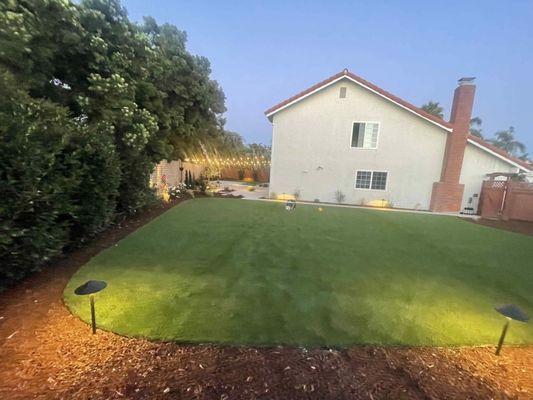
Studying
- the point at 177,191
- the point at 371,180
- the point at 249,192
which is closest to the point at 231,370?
the point at 177,191

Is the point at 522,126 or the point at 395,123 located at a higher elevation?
the point at 522,126

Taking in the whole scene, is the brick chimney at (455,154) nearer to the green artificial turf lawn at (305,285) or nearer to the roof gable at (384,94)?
the roof gable at (384,94)

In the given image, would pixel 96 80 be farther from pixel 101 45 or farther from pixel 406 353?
pixel 406 353

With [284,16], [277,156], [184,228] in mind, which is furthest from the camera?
[284,16]

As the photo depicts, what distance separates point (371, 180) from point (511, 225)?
6407mm

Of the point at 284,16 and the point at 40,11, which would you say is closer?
the point at 40,11

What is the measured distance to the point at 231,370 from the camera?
261cm

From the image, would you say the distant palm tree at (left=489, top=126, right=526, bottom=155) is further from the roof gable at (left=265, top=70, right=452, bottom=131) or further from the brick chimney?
the roof gable at (left=265, top=70, right=452, bottom=131)

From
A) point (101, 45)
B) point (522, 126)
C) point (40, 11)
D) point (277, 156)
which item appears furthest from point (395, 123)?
point (522, 126)

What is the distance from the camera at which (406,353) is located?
117 inches

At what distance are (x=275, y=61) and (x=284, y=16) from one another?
27771 millimetres

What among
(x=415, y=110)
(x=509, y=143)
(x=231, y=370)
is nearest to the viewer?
(x=231, y=370)

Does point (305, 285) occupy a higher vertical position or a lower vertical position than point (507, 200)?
lower

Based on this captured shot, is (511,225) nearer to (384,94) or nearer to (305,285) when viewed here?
(384,94)
